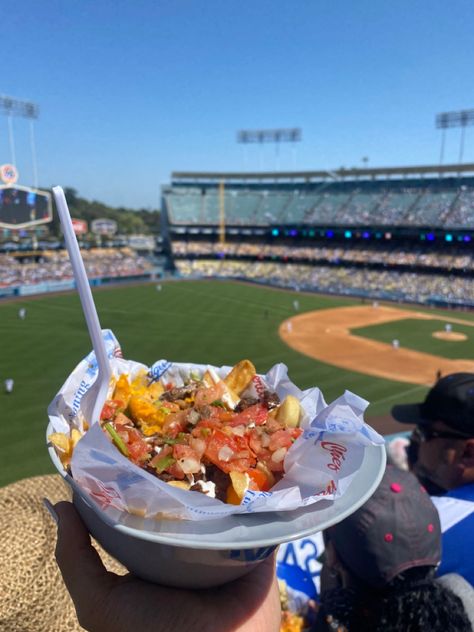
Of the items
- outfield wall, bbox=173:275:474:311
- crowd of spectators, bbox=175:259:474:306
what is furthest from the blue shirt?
crowd of spectators, bbox=175:259:474:306

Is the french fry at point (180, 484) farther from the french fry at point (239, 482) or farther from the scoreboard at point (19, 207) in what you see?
the scoreboard at point (19, 207)

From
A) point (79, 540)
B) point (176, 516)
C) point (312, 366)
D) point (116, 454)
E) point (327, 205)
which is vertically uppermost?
point (327, 205)

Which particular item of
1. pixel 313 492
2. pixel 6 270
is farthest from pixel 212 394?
pixel 6 270

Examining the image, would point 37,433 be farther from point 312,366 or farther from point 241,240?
point 241,240

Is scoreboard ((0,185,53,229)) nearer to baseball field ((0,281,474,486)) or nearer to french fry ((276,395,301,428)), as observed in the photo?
baseball field ((0,281,474,486))

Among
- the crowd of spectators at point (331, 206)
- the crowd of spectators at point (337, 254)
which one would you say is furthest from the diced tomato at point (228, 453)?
the crowd of spectators at point (331, 206)

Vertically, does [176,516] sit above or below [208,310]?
above
